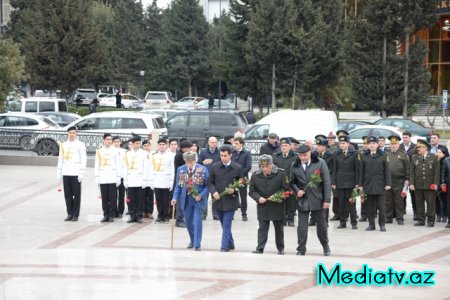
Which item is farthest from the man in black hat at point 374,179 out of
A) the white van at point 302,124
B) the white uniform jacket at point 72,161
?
the white van at point 302,124

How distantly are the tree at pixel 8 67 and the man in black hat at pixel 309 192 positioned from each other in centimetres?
1793

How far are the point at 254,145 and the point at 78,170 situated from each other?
10.2 meters

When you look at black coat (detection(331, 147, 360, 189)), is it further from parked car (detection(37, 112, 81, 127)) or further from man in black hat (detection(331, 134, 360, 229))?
parked car (detection(37, 112, 81, 127))

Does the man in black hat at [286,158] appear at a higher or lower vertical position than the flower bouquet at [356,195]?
higher

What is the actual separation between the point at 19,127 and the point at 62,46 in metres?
22.5

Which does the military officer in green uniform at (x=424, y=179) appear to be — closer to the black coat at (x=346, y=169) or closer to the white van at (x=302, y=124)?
the black coat at (x=346, y=169)

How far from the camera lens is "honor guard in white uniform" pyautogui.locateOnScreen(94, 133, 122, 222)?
58.1 ft

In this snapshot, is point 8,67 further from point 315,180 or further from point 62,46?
point 62,46

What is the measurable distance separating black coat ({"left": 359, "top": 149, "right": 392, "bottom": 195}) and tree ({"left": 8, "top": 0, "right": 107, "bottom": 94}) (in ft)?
126

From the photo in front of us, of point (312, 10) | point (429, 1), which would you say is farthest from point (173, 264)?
point (312, 10)

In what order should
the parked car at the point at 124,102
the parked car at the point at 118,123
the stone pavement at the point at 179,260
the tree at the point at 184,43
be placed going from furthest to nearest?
the tree at the point at 184,43, the parked car at the point at 124,102, the parked car at the point at 118,123, the stone pavement at the point at 179,260

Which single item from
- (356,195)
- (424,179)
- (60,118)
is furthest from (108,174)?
(60,118)

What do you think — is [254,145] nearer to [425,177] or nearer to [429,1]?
[425,177]

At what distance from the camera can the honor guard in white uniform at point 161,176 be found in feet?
57.3
